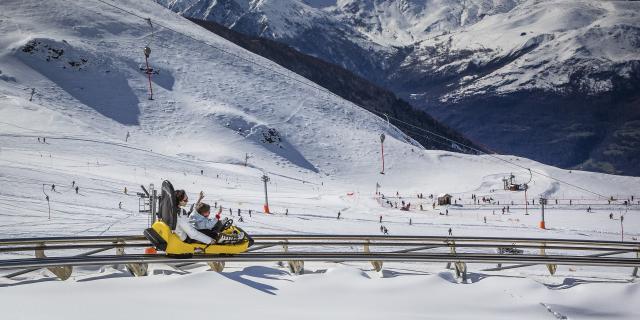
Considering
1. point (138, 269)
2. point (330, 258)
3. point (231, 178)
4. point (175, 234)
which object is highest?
point (231, 178)

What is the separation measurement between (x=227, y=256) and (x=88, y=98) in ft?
341

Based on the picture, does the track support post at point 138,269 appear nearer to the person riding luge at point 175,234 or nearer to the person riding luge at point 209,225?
the person riding luge at point 175,234

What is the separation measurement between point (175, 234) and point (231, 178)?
64.3 metres

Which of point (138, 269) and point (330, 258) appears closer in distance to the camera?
point (138, 269)

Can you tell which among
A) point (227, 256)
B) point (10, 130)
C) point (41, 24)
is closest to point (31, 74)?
point (41, 24)

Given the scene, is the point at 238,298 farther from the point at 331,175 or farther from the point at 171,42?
the point at 171,42

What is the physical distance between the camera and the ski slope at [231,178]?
11.1 metres

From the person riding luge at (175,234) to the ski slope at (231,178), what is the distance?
598mm

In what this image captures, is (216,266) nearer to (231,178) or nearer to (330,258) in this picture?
(330,258)

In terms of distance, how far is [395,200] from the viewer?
245 ft

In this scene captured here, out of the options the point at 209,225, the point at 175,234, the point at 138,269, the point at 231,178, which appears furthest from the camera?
the point at 231,178

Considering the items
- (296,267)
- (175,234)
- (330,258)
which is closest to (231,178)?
(296,267)

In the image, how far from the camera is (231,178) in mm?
75875

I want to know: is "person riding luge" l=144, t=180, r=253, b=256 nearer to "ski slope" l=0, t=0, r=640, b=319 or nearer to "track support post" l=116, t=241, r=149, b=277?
"track support post" l=116, t=241, r=149, b=277
